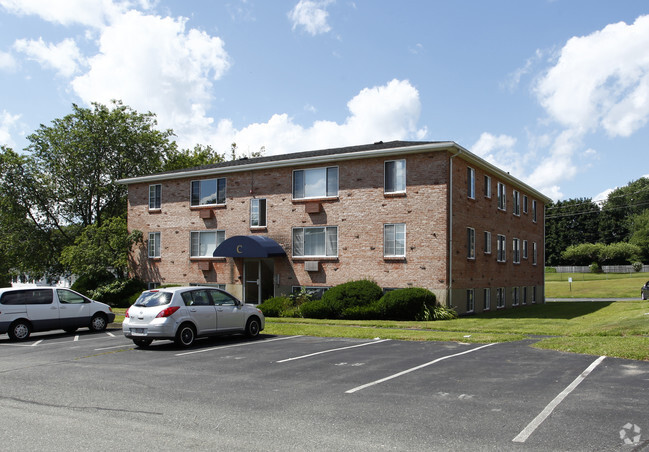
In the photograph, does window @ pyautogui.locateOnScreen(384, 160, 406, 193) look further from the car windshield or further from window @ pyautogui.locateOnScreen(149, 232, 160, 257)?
window @ pyautogui.locateOnScreen(149, 232, 160, 257)

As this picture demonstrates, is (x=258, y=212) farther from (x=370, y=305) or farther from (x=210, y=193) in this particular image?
(x=370, y=305)

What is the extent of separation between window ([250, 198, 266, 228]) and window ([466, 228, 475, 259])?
10.2 meters

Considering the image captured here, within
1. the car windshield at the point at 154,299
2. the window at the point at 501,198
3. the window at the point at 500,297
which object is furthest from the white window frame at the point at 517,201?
the car windshield at the point at 154,299

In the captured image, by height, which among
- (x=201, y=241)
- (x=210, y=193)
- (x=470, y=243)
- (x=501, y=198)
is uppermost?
(x=210, y=193)

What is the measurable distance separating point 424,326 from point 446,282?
4.45 m

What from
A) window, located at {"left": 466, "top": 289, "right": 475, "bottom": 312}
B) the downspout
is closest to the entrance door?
the downspout

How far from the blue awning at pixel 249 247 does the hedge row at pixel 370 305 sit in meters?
3.42

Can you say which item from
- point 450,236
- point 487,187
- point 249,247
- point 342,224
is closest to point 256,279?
point 249,247

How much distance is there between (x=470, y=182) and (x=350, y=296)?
27.1 feet

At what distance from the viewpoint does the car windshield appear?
48.9 feet

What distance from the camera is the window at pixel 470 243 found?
26969 mm

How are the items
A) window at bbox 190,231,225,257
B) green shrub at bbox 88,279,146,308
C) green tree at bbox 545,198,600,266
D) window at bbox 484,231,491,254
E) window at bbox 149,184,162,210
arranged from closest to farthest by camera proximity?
window at bbox 484,231,491,254 < window at bbox 190,231,225,257 < green shrub at bbox 88,279,146,308 < window at bbox 149,184,162,210 < green tree at bbox 545,198,600,266

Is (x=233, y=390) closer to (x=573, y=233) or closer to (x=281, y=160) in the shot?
(x=281, y=160)

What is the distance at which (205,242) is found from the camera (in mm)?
31984
